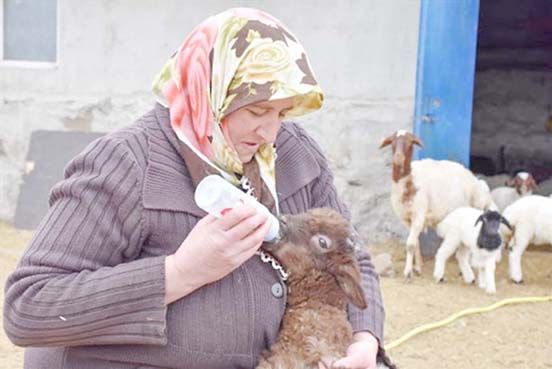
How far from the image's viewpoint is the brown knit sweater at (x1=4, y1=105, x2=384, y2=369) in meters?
1.94

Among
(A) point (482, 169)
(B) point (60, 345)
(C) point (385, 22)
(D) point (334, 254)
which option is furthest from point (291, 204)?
(A) point (482, 169)

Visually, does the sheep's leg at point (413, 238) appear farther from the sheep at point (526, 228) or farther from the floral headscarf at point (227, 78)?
the floral headscarf at point (227, 78)

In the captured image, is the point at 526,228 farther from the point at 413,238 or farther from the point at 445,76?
the point at 445,76

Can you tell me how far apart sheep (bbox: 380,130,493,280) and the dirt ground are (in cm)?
34

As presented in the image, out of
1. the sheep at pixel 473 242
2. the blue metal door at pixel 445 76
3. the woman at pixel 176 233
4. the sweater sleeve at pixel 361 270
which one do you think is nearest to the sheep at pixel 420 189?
the sheep at pixel 473 242

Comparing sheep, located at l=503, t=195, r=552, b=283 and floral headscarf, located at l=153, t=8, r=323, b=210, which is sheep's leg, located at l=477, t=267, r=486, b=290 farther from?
floral headscarf, located at l=153, t=8, r=323, b=210

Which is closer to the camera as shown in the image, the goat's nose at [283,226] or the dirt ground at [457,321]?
the goat's nose at [283,226]

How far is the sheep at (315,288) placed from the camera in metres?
2.17

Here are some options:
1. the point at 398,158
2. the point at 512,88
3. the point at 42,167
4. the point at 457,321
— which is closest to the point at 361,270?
the point at 457,321

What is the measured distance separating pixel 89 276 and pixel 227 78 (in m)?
0.52

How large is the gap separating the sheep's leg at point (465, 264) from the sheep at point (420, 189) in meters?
0.27

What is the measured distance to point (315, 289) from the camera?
224 centimetres

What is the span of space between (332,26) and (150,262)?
16.1 ft

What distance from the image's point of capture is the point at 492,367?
181 inches
